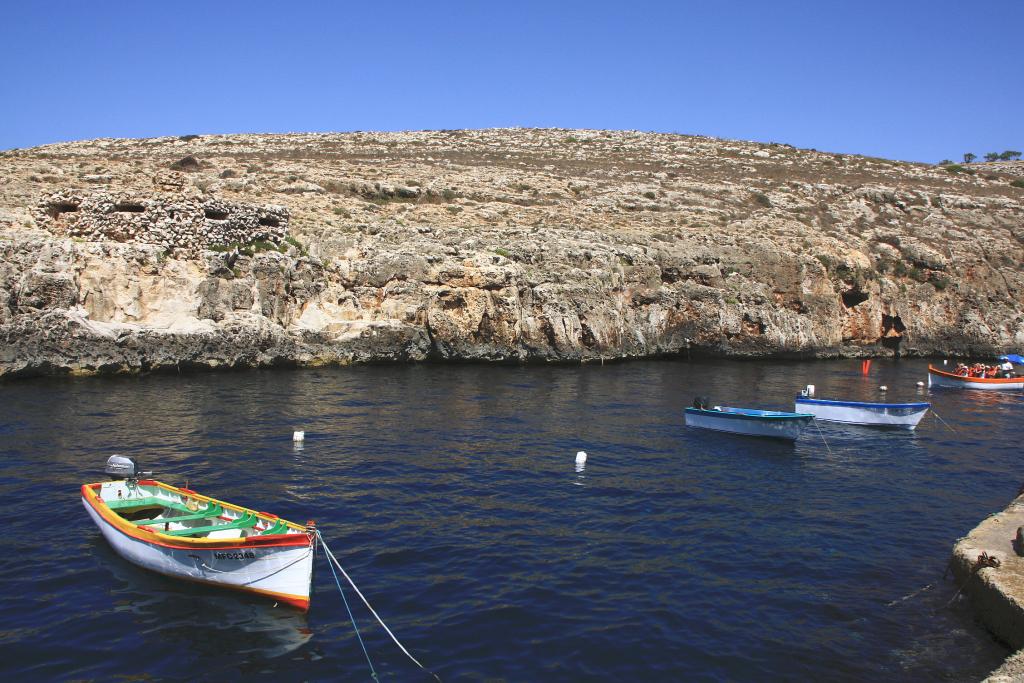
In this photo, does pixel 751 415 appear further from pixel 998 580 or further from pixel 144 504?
pixel 144 504

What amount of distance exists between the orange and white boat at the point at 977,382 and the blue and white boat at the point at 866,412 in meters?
14.5

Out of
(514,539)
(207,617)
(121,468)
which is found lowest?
(207,617)

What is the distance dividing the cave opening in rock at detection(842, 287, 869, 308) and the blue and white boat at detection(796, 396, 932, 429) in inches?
1085

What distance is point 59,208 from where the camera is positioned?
46.6 meters

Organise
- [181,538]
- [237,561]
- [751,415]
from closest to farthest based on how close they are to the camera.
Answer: [237,561], [181,538], [751,415]

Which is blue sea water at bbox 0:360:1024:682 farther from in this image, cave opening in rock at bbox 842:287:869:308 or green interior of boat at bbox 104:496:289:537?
cave opening in rock at bbox 842:287:869:308

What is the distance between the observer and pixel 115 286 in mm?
43031

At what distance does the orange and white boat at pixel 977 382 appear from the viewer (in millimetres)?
47531

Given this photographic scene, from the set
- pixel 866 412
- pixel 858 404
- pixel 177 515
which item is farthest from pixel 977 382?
pixel 177 515

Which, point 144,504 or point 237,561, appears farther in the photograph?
point 144,504

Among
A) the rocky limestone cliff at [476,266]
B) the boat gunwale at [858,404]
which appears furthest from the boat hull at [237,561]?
the boat gunwale at [858,404]

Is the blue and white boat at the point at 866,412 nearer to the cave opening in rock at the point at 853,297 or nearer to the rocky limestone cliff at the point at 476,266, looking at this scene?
the rocky limestone cliff at the point at 476,266

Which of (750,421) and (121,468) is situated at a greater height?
(750,421)

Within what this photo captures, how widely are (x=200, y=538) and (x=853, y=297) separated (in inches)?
2344
